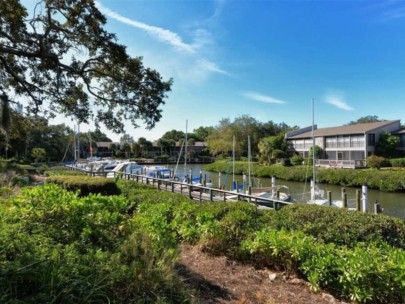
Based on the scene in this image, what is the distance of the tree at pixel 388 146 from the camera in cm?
3853

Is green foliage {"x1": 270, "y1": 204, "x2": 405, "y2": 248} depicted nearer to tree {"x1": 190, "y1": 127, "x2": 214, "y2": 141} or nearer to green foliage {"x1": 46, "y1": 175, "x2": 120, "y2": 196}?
green foliage {"x1": 46, "y1": 175, "x2": 120, "y2": 196}

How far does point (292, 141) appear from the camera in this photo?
53.2 metres

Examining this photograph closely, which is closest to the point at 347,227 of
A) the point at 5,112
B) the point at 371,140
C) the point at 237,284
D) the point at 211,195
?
the point at 237,284

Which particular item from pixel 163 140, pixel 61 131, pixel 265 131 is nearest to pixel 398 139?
pixel 265 131

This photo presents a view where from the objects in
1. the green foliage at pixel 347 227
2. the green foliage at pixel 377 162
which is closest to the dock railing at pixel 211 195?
the green foliage at pixel 347 227

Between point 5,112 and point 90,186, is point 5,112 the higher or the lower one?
the higher one

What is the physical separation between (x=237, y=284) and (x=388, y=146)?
136 ft

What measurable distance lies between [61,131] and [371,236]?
72.8m

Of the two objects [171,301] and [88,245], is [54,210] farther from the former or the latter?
[171,301]

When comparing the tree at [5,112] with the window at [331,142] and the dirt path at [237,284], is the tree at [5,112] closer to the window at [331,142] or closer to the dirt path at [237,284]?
the dirt path at [237,284]

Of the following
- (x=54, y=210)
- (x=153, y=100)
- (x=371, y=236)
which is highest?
(x=153, y=100)

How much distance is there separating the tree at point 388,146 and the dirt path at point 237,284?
40442 mm

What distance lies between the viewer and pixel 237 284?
169 inches

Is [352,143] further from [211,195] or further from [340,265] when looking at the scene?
[340,265]
